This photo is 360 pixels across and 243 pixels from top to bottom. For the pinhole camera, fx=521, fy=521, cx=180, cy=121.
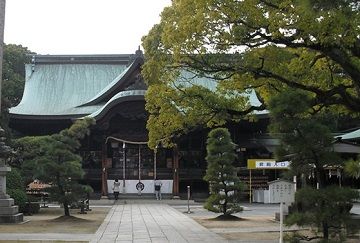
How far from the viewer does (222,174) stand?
22.1m

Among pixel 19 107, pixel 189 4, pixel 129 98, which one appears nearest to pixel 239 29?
pixel 189 4

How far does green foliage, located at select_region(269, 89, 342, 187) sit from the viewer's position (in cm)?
1088

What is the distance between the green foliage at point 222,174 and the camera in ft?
71.2

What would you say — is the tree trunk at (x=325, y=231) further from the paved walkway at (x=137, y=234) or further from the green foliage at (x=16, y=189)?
the green foliage at (x=16, y=189)

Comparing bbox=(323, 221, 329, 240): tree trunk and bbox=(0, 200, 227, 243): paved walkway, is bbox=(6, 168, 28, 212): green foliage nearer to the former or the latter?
bbox=(0, 200, 227, 243): paved walkway

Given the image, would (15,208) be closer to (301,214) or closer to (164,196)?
(301,214)

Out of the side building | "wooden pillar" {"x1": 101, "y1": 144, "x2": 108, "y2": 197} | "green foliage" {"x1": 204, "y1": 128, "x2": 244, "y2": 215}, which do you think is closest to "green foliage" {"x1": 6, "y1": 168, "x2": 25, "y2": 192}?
"green foliage" {"x1": 204, "y1": 128, "x2": 244, "y2": 215}

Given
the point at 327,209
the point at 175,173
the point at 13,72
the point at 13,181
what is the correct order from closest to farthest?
the point at 327,209
the point at 13,181
the point at 175,173
the point at 13,72

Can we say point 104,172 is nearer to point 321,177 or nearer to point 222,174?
point 222,174

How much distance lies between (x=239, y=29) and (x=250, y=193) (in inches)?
931

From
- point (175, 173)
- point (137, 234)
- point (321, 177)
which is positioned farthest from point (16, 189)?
point (175, 173)

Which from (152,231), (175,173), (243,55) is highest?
(243,55)

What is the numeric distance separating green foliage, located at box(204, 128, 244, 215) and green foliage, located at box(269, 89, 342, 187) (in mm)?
10677

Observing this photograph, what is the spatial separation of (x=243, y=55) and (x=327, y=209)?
452cm
